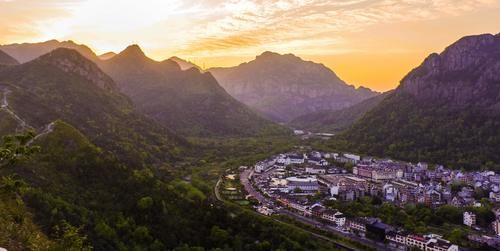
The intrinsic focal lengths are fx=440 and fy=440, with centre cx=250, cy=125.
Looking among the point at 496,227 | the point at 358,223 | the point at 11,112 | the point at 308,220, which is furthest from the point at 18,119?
the point at 496,227

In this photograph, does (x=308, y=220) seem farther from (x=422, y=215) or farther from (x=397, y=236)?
(x=422, y=215)

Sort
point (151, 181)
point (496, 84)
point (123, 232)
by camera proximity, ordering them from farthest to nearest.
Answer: point (496, 84) < point (151, 181) < point (123, 232)

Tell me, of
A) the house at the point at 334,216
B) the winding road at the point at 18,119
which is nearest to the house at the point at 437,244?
the house at the point at 334,216

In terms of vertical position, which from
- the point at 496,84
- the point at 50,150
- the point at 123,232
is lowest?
the point at 123,232

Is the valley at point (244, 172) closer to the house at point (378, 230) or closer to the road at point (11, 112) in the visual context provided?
the house at point (378, 230)

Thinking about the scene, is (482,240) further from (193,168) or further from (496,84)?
(496,84)

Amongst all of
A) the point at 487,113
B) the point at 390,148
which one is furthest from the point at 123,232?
the point at 487,113
